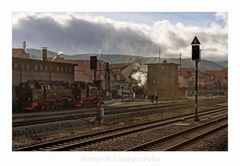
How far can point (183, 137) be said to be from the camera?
8.14 m

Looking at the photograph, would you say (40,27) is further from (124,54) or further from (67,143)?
(67,143)

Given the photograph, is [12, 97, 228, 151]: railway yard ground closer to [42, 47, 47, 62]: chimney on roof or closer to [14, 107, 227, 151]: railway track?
[14, 107, 227, 151]: railway track

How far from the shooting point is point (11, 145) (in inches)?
282

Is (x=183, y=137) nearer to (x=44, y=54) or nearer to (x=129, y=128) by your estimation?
(x=129, y=128)

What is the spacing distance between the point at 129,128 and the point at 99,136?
109 cm

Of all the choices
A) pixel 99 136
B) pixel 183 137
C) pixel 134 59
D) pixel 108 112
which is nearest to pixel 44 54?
pixel 134 59

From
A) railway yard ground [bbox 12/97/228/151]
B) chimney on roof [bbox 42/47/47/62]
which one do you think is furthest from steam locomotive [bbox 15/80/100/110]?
chimney on roof [bbox 42/47/47/62]

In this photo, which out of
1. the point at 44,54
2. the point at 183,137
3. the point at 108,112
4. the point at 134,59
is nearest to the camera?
the point at 44,54

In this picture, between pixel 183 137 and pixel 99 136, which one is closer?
pixel 99 136

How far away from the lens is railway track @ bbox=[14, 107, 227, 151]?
7.12 meters

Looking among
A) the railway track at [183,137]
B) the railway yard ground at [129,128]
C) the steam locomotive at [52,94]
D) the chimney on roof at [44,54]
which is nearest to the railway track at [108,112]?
the railway yard ground at [129,128]

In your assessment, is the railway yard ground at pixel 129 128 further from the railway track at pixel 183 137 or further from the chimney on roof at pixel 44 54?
the chimney on roof at pixel 44 54

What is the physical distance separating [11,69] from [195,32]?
352cm
